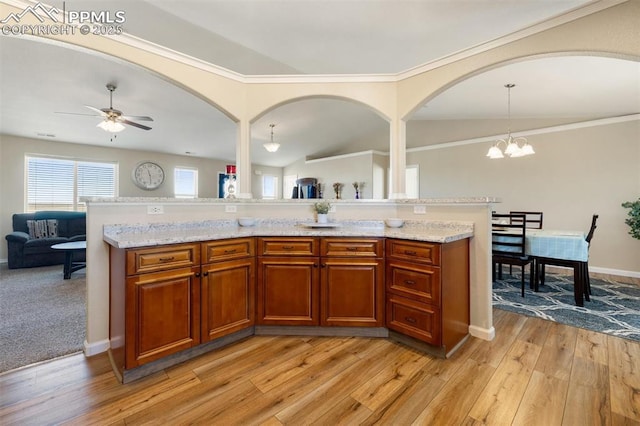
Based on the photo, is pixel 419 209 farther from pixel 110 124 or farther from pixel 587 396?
pixel 110 124

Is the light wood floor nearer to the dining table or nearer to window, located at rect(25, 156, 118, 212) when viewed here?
the dining table

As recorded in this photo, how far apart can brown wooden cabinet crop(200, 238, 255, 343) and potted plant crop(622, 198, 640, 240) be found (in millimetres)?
5488

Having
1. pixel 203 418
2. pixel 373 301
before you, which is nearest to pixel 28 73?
pixel 203 418

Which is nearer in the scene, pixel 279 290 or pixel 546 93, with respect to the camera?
pixel 279 290

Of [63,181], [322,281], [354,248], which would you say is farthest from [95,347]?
[63,181]

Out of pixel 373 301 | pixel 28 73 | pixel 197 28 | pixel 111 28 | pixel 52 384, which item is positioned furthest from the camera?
pixel 28 73

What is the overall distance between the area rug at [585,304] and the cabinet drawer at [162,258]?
3.27 meters

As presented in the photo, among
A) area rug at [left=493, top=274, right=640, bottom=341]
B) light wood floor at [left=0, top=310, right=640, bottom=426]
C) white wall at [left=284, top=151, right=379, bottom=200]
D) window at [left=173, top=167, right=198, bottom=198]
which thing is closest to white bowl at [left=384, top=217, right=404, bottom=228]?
light wood floor at [left=0, top=310, right=640, bottom=426]

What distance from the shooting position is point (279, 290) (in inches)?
95.5

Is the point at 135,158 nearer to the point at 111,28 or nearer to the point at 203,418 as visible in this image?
the point at 111,28

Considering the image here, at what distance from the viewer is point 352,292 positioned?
2.40m

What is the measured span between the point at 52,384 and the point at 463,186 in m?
6.88

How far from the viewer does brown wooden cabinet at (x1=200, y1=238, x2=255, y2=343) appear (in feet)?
6.90

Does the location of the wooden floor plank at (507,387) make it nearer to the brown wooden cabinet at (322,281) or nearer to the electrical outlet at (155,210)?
the brown wooden cabinet at (322,281)
